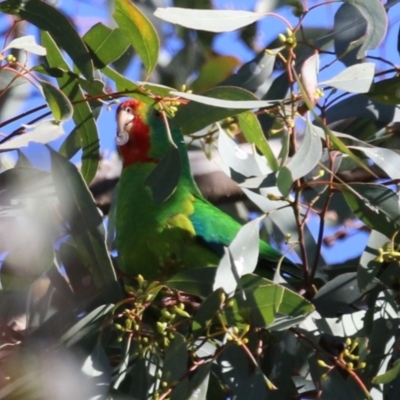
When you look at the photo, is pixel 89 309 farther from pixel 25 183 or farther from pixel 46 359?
pixel 25 183

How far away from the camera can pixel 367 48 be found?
178cm

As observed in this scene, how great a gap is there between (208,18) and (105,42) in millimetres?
267

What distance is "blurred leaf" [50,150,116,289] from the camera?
168 cm

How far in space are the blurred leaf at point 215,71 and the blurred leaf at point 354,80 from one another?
852 mm

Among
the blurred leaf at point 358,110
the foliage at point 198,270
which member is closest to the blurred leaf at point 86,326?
the foliage at point 198,270

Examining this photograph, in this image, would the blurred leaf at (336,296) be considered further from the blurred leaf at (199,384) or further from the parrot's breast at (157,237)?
the parrot's breast at (157,237)

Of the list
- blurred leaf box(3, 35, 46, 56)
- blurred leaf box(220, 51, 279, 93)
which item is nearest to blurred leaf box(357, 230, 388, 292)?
blurred leaf box(220, 51, 279, 93)

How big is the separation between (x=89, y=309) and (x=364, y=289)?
0.58 meters

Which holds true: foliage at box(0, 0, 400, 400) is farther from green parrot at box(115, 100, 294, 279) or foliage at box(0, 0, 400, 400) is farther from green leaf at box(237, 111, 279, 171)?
green parrot at box(115, 100, 294, 279)

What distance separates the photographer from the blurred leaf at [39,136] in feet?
5.24

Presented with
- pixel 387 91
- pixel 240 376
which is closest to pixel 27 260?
pixel 240 376

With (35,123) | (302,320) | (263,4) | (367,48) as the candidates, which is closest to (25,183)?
(35,123)

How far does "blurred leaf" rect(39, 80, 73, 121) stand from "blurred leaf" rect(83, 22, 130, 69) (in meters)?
0.20

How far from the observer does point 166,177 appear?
5.40ft
